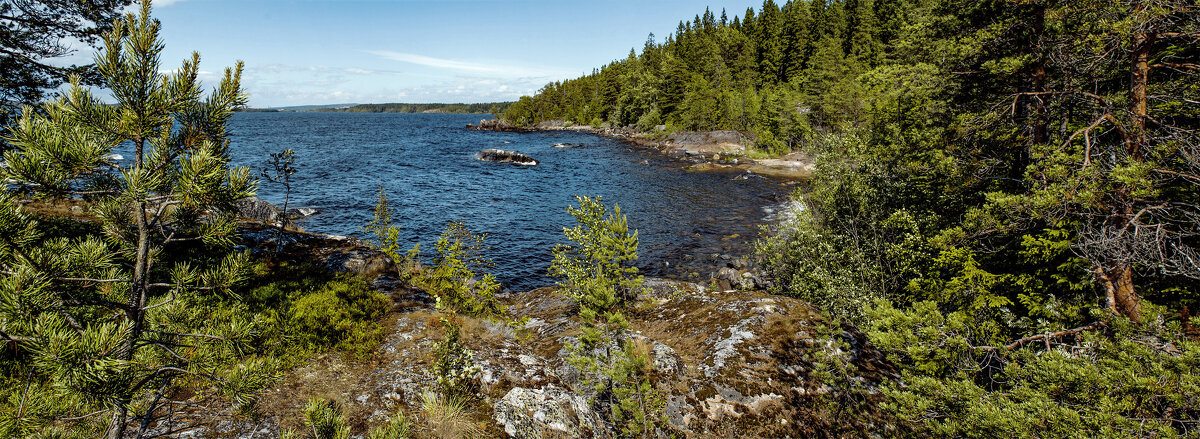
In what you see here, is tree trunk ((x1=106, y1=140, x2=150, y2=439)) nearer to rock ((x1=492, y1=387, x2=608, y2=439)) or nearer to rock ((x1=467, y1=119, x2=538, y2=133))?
rock ((x1=492, y1=387, x2=608, y2=439))

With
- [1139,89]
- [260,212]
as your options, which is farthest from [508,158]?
[1139,89]

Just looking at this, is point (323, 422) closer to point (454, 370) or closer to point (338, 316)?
point (454, 370)

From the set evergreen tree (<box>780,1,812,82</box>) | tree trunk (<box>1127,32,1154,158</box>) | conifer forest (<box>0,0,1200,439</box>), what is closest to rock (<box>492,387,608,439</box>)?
conifer forest (<box>0,0,1200,439</box>)

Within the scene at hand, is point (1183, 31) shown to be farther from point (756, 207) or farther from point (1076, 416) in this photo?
point (756, 207)

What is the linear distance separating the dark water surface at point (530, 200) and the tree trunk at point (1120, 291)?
44.8 ft

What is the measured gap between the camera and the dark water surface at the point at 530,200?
75.9 ft

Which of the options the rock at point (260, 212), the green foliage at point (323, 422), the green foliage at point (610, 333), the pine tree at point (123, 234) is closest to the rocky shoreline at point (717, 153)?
the green foliage at point (610, 333)

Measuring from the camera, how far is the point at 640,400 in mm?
5602

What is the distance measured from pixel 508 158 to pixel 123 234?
54.1 meters

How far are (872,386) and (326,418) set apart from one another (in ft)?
25.1

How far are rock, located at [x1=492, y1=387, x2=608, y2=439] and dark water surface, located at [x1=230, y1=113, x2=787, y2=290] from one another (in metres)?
12.0

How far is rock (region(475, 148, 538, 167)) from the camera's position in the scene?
180ft

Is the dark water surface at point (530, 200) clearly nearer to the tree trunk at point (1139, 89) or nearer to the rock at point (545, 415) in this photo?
the rock at point (545, 415)

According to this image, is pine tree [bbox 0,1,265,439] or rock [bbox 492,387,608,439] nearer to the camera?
pine tree [bbox 0,1,265,439]
